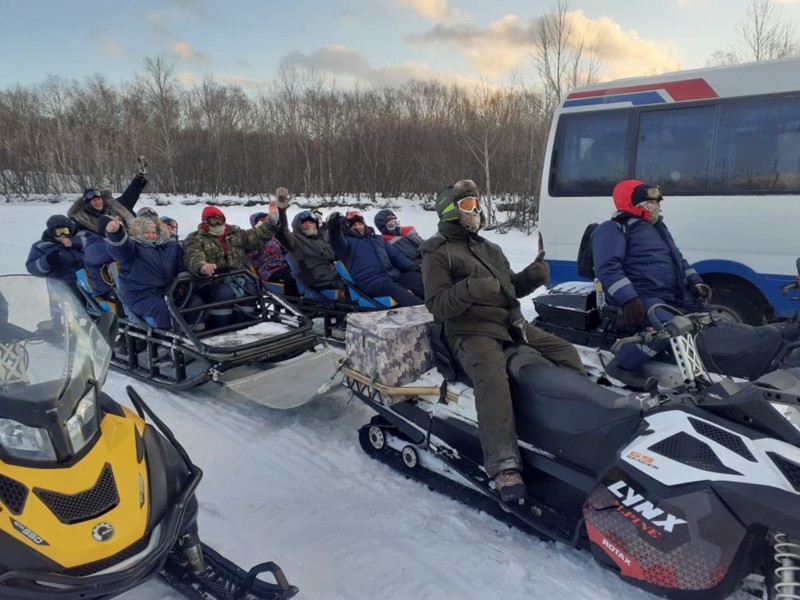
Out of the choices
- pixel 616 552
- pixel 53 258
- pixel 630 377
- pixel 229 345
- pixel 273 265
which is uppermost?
pixel 53 258

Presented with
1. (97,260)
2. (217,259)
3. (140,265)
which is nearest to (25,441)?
(140,265)

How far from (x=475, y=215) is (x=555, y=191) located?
139 inches

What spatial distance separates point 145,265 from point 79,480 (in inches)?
127

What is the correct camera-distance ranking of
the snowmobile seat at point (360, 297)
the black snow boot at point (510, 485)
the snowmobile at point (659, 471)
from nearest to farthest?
the snowmobile at point (659, 471) < the black snow boot at point (510, 485) < the snowmobile seat at point (360, 297)

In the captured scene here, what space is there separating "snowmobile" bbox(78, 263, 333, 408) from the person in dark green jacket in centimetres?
140

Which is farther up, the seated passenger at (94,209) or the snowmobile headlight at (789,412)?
the seated passenger at (94,209)

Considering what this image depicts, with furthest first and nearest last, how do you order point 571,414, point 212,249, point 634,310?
point 212,249 → point 634,310 → point 571,414

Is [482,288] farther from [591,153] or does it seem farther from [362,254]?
[591,153]

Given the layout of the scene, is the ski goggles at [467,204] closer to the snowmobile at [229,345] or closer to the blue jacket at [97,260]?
the snowmobile at [229,345]

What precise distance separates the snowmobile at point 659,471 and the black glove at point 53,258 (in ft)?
15.5

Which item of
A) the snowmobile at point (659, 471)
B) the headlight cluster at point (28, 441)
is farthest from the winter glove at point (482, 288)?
Result: the headlight cluster at point (28, 441)

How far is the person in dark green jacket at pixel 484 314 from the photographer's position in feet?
8.35

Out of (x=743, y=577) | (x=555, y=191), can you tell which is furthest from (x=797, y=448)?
(x=555, y=191)

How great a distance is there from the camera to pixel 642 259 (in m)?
3.88
